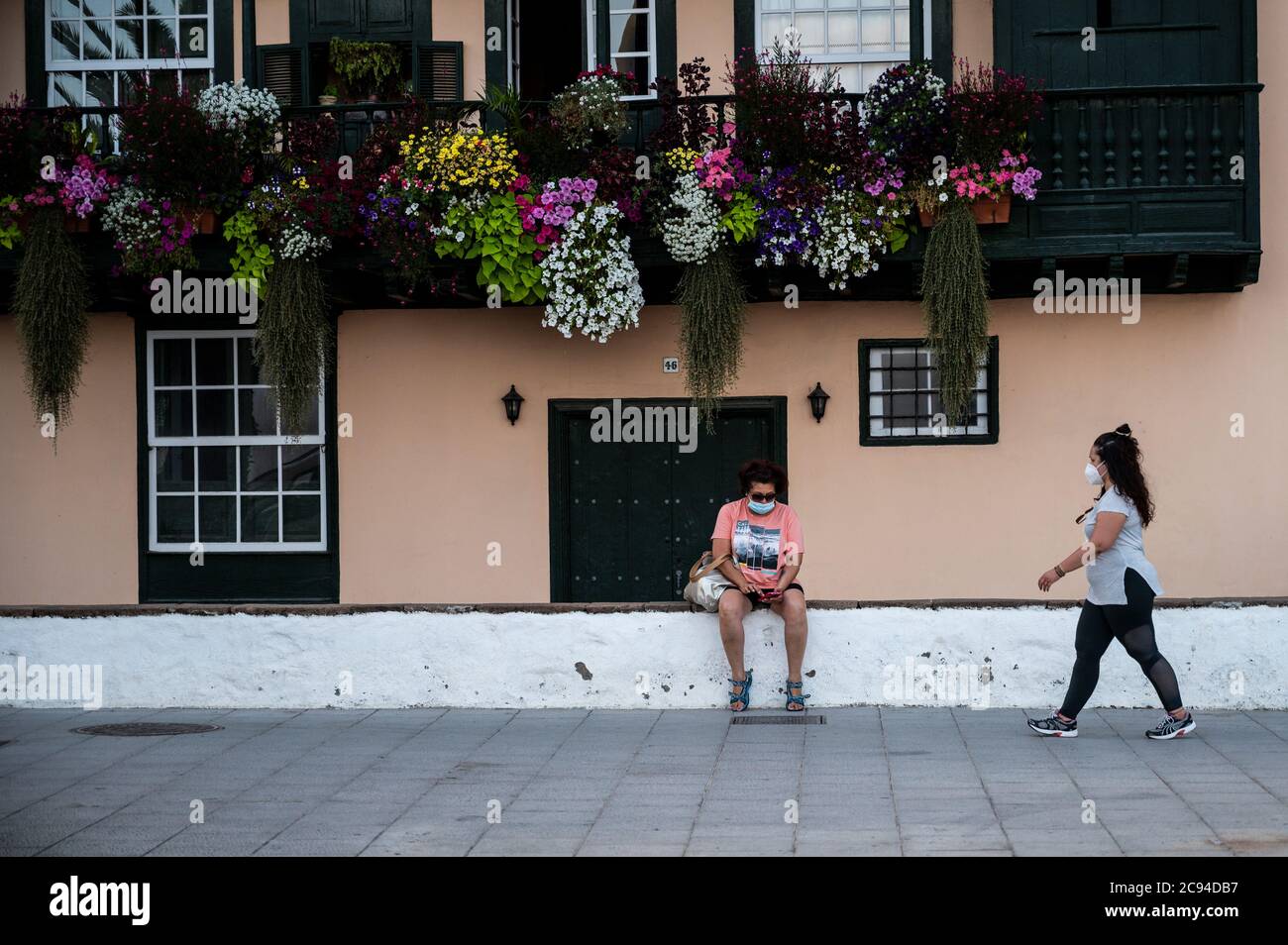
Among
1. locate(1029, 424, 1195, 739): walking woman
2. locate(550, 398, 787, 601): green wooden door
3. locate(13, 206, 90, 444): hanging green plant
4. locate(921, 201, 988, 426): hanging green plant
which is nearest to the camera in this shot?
locate(1029, 424, 1195, 739): walking woman

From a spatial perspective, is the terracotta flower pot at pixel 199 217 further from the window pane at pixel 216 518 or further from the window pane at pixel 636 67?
the window pane at pixel 636 67

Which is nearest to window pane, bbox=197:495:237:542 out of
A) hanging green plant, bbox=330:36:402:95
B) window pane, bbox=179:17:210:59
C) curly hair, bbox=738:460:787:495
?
hanging green plant, bbox=330:36:402:95

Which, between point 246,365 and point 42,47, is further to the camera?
point 246,365

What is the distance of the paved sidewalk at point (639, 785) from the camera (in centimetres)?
690

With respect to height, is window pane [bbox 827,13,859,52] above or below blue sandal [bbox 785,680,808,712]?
above

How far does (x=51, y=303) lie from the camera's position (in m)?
13.3

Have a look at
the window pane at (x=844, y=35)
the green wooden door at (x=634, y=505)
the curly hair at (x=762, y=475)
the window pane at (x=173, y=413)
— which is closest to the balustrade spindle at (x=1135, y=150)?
the window pane at (x=844, y=35)

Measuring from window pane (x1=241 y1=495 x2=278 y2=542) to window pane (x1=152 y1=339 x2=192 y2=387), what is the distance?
1230 millimetres

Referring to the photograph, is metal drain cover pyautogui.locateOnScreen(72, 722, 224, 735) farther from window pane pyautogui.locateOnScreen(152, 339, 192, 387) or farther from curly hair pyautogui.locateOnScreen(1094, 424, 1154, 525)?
curly hair pyautogui.locateOnScreen(1094, 424, 1154, 525)

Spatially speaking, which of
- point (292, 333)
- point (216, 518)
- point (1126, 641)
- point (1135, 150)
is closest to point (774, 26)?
point (1135, 150)

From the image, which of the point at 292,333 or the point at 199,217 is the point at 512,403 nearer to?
the point at 292,333

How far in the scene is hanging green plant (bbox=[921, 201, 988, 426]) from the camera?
1266cm

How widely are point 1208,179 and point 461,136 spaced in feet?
19.5

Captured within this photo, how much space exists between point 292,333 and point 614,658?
4.34 m
